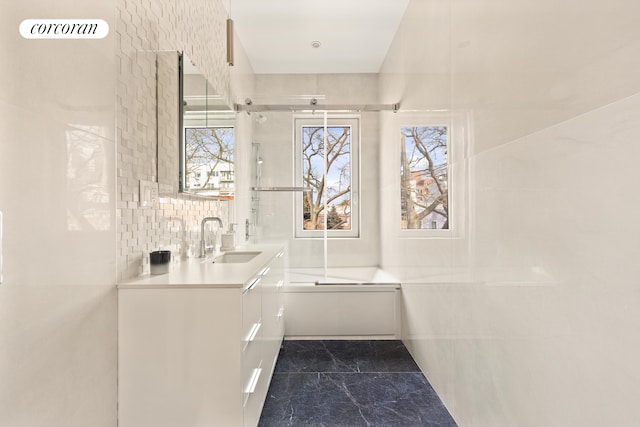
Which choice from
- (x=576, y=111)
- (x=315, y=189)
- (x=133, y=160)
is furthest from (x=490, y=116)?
(x=315, y=189)

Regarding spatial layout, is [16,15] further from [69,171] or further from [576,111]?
[576,111]

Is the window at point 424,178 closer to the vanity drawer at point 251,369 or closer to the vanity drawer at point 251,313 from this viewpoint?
the vanity drawer at point 251,313

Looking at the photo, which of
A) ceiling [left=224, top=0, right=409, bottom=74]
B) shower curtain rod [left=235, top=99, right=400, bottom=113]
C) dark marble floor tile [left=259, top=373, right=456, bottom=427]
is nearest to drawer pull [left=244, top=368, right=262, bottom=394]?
dark marble floor tile [left=259, top=373, right=456, bottom=427]

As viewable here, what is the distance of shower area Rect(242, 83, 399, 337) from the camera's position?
293 cm

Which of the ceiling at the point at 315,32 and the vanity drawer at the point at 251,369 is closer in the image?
the vanity drawer at the point at 251,369

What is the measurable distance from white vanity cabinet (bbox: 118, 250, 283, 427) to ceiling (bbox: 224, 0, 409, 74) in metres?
2.29

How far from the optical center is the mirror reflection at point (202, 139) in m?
1.81

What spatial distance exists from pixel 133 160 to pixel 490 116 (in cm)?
149

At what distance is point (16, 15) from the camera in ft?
2.76

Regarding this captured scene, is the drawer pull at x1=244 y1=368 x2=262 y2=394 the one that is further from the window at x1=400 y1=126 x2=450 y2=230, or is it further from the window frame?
the window at x1=400 y1=126 x2=450 y2=230

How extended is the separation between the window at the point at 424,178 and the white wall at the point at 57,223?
5.33 ft

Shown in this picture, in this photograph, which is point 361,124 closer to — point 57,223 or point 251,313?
point 251,313

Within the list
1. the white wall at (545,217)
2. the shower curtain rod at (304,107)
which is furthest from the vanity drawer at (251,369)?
the shower curtain rod at (304,107)

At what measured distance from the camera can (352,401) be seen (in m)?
1.96
